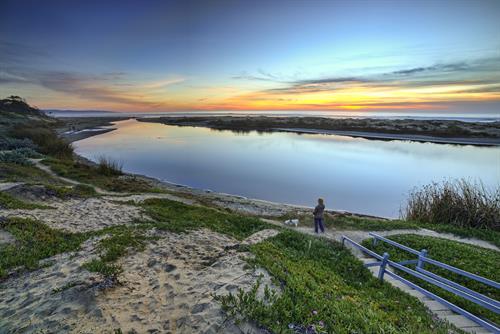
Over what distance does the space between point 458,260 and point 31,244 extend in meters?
13.9

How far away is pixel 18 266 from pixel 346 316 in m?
7.86

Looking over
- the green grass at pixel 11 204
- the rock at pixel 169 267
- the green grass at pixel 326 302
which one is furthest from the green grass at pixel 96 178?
the green grass at pixel 326 302

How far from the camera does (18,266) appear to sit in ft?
22.7

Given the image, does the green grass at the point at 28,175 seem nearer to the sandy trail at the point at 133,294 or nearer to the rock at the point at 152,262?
the sandy trail at the point at 133,294

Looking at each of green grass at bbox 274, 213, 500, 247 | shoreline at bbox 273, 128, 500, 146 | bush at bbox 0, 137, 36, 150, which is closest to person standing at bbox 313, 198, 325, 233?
green grass at bbox 274, 213, 500, 247

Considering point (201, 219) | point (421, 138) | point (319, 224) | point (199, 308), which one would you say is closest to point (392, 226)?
point (319, 224)

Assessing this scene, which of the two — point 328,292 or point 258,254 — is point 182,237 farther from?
point 328,292

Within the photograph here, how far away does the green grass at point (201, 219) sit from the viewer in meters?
11.8

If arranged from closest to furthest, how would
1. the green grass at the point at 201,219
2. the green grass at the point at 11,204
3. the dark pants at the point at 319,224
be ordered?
the green grass at the point at 11,204, the green grass at the point at 201,219, the dark pants at the point at 319,224

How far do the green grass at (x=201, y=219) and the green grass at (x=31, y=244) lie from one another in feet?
11.7

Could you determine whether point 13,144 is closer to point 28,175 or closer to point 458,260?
point 28,175

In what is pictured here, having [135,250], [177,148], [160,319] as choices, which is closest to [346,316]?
[160,319]

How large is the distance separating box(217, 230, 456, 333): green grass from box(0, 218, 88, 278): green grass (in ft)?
18.0

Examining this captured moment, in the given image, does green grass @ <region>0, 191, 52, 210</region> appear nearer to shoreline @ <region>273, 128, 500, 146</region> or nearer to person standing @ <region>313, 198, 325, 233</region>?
person standing @ <region>313, 198, 325, 233</region>
